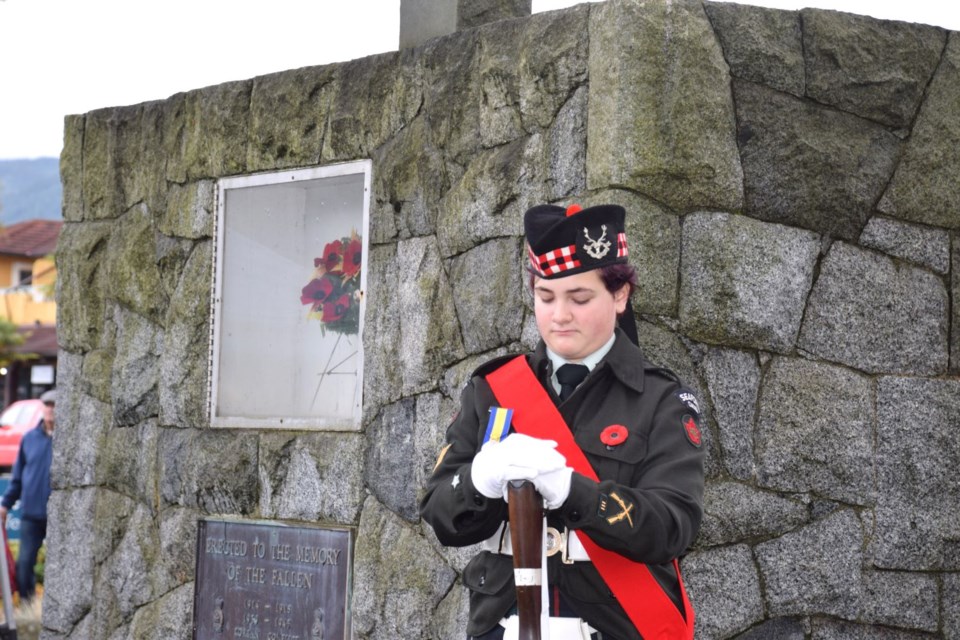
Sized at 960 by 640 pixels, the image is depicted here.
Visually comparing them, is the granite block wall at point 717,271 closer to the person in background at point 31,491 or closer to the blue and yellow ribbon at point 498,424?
the blue and yellow ribbon at point 498,424

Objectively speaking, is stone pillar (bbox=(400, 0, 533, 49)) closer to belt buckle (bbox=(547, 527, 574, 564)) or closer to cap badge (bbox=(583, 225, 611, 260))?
cap badge (bbox=(583, 225, 611, 260))

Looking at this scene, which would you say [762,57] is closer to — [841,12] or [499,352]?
[841,12]

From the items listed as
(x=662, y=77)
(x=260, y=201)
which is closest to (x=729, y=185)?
(x=662, y=77)

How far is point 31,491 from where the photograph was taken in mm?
9602

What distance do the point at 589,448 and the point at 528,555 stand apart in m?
0.32

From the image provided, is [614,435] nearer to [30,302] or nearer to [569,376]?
[569,376]

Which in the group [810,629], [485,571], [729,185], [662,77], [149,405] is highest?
[662,77]

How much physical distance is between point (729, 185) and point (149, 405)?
2.97m

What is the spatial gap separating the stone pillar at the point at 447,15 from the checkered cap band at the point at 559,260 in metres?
2.37

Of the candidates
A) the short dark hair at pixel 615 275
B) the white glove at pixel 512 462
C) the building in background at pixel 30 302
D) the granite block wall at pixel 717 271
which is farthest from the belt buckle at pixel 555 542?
the building in background at pixel 30 302

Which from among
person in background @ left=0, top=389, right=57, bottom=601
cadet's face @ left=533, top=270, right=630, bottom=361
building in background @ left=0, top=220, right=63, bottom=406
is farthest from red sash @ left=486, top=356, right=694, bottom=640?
building in background @ left=0, top=220, right=63, bottom=406

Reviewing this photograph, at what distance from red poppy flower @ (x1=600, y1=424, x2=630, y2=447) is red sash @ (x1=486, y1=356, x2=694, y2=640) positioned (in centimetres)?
6

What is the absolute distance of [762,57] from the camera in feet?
15.1

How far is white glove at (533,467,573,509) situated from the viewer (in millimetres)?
2791
